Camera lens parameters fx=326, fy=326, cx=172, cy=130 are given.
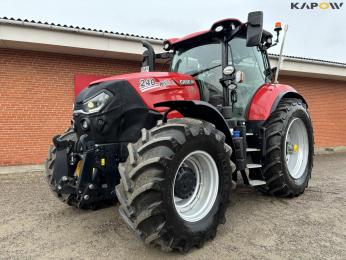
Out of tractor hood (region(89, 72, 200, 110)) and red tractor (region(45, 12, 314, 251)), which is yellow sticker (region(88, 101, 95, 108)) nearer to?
red tractor (region(45, 12, 314, 251))

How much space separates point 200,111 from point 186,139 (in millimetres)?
729

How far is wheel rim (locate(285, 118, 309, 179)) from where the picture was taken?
5110 millimetres

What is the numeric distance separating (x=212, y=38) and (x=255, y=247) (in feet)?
8.72

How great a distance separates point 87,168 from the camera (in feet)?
10.5

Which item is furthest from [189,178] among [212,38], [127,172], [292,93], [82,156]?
[292,93]

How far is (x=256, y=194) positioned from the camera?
5012 millimetres

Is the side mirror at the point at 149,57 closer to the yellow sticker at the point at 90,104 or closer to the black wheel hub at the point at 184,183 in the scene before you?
the yellow sticker at the point at 90,104

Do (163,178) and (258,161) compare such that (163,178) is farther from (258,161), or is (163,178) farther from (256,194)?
(256,194)

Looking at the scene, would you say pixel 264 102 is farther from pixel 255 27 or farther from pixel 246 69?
pixel 255 27

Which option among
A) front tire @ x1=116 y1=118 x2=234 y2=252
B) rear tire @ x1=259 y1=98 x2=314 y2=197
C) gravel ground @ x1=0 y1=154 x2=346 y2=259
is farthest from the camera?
rear tire @ x1=259 y1=98 x2=314 y2=197

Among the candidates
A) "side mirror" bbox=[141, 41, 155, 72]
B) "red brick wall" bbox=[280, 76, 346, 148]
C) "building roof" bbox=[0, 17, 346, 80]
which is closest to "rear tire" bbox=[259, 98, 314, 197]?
"side mirror" bbox=[141, 41, 155, 72]

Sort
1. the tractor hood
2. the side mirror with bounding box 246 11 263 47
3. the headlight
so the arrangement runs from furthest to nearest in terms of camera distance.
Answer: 1. the side mirror with bounding box 246 11 263 47
2. the tractor hood
3. the headlight

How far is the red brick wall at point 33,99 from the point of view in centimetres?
802

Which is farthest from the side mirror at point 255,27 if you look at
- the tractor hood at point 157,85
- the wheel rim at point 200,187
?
the wheel rim at point 200,187
